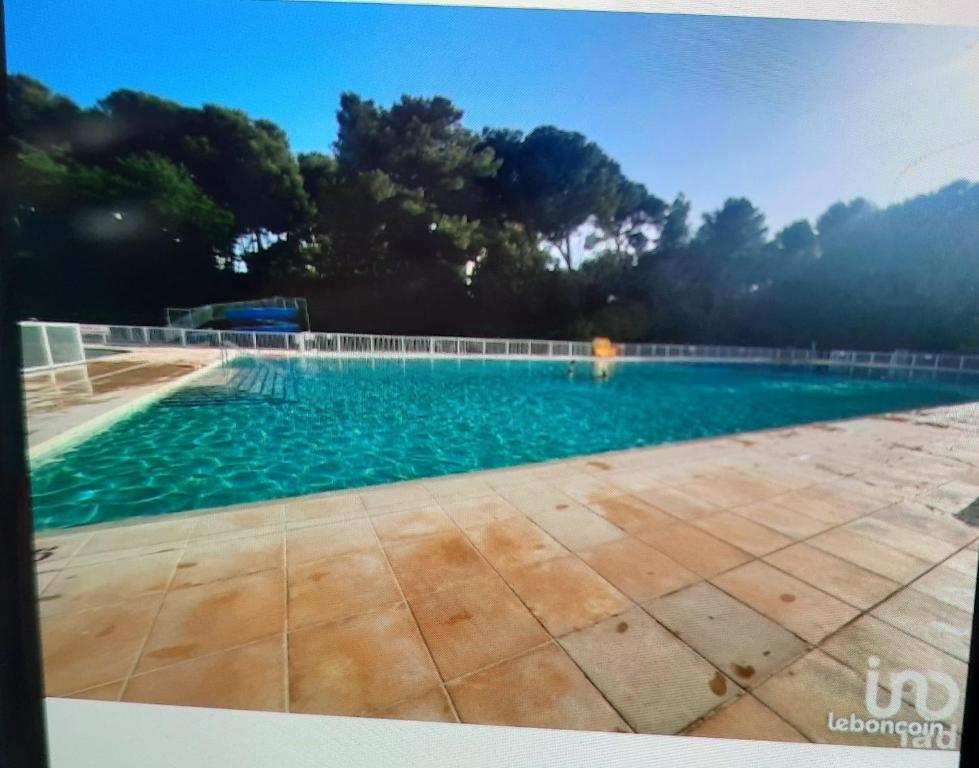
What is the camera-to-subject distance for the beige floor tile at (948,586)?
181cm

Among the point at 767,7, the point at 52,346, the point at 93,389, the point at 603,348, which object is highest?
the point at 767,7

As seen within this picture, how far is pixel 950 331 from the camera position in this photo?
17.8 m

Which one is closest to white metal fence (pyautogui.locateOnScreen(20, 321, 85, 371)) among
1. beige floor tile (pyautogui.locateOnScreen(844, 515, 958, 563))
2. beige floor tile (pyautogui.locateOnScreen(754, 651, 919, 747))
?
beige floor tile (pyautogui.locateOnScreen(754, 651, 919, 747))

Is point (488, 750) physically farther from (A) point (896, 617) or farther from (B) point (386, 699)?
(A) point (896, 617)

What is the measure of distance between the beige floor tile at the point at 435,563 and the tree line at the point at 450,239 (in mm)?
16363

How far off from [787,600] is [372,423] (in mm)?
5452

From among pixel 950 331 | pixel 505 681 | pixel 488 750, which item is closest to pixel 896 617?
pixel 505 681

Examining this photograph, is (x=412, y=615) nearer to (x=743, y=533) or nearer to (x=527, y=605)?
(x=527, y=605)

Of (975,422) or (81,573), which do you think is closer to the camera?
(81,573)

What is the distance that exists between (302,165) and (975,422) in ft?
66.1

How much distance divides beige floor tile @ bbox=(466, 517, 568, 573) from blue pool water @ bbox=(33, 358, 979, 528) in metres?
1.71

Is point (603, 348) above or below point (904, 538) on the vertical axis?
below

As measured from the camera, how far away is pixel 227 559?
6.59ft

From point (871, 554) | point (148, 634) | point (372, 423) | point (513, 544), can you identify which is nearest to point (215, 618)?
point (148, 634)
